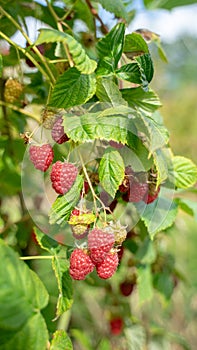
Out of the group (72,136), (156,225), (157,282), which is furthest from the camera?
(157,282)

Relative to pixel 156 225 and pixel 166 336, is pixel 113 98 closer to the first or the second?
pixel 156 225

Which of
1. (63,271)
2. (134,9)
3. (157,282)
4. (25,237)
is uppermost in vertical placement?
(134,9)

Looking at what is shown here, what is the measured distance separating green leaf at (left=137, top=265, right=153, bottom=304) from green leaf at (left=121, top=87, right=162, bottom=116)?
54cm

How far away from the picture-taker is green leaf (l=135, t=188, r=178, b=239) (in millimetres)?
884

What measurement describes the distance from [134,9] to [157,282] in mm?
654

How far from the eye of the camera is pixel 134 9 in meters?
1.18

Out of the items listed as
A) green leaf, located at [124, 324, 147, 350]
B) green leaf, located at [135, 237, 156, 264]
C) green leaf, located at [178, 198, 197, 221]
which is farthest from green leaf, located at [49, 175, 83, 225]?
green leaf, located at [124, 324, 147, 350]

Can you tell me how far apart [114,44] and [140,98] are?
0.31 feet

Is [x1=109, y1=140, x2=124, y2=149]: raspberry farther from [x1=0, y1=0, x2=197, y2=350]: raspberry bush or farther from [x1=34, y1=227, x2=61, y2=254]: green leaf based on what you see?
[x1=34, y1=227, x2=61, y2=254]: green leaf

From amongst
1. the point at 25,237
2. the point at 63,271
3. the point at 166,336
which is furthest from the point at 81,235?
the point at 166,336

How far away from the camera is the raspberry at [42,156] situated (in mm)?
735

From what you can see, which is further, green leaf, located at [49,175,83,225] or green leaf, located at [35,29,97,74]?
green leaf, located at [49,175,83,225]

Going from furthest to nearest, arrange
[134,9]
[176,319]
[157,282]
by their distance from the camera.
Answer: [176,319] < [157,282] < [134,9]

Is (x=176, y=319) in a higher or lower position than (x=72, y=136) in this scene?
lower
